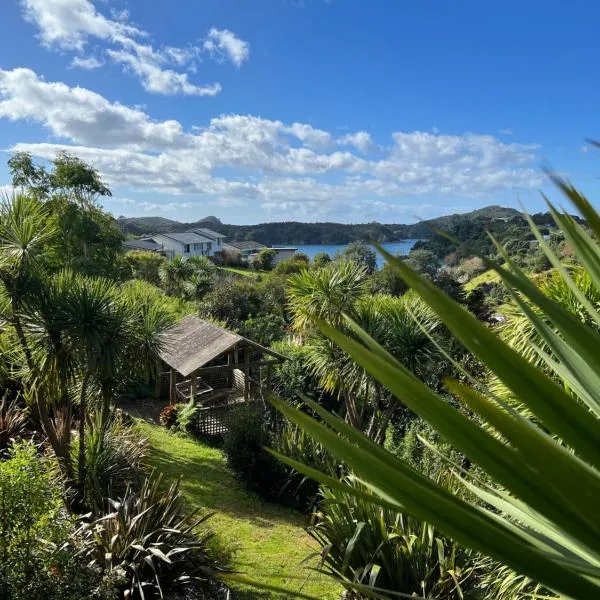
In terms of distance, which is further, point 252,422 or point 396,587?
point 252,422

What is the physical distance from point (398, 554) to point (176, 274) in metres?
37.7

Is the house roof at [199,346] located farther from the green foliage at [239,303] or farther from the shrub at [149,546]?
the green foliage at [239,303]

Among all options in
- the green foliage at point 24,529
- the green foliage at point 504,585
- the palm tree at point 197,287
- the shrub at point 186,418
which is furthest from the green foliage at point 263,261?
the green foliage at point 24,529

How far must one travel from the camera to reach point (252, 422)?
1166cm

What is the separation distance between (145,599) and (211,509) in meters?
4.23

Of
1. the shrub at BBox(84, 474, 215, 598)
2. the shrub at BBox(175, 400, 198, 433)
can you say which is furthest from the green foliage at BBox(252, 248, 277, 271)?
the shrub at BBox(84, 474, 215, 598)

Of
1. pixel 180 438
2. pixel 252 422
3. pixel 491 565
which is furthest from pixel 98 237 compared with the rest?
pixel 491 565

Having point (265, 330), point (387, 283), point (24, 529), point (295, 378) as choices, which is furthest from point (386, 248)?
point (387, 283)

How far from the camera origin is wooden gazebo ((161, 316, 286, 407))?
51.8 ft

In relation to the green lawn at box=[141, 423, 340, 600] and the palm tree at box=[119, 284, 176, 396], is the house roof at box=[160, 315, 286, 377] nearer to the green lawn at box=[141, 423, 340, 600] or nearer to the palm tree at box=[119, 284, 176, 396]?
the green lawn at box=[141, 423, 340, 600]

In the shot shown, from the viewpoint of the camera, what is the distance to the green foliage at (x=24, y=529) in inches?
168

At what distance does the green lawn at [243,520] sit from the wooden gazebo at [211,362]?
8.74ft

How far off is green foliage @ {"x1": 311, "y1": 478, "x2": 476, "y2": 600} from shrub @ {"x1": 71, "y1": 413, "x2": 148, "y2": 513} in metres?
3.56

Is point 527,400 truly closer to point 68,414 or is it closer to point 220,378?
point 68,414
